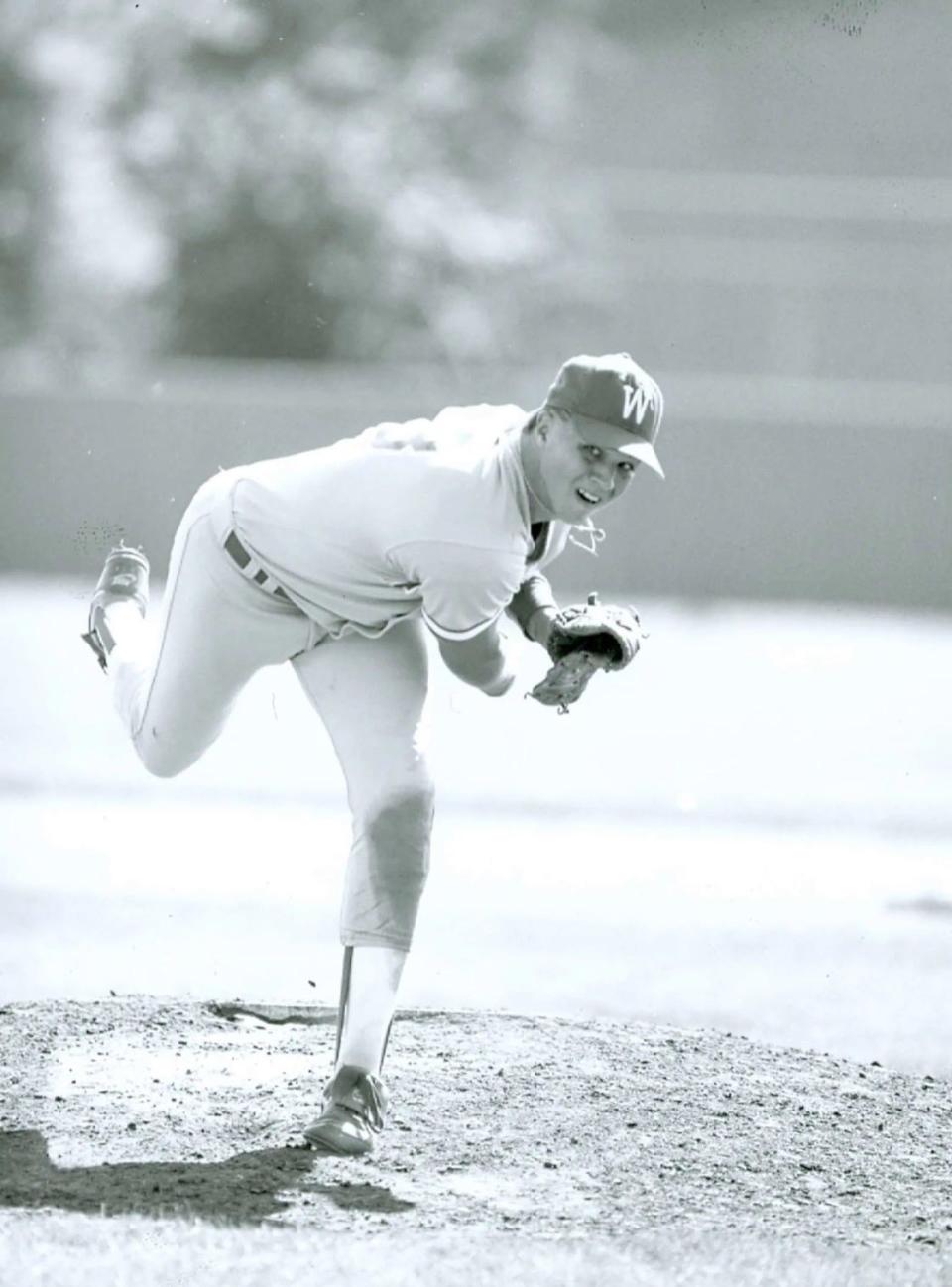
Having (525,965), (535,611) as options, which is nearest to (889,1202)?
(535,611)

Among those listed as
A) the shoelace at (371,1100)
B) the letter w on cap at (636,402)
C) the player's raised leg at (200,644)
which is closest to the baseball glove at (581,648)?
the letter w on cap at (636,402)

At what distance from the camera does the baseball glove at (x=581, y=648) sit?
170 inches

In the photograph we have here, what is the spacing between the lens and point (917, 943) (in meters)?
7.29

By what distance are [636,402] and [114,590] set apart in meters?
1.95

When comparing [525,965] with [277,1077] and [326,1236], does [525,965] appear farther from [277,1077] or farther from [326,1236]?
[326,1236]

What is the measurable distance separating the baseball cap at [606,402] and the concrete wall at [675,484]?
18448 mm

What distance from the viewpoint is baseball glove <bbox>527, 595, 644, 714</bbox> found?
432 cm

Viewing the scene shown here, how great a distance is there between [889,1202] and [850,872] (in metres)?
4.43

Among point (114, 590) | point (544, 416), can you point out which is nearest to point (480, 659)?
point (544, 416)

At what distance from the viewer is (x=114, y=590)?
5.55 m

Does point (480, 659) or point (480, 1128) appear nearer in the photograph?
point (480, 659)

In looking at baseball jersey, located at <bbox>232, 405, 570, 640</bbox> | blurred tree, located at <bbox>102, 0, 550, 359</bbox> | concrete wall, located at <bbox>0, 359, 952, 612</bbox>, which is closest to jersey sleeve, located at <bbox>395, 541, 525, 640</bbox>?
baseball jersey, located at <bbox>232, 405, 570, 640</bbox>

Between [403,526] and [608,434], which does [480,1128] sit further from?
[608,434]

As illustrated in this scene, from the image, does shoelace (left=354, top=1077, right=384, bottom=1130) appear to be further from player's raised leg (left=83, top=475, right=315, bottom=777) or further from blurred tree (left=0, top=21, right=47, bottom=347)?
blurred tree (left=0, top=21, right=47, bottom=347)
